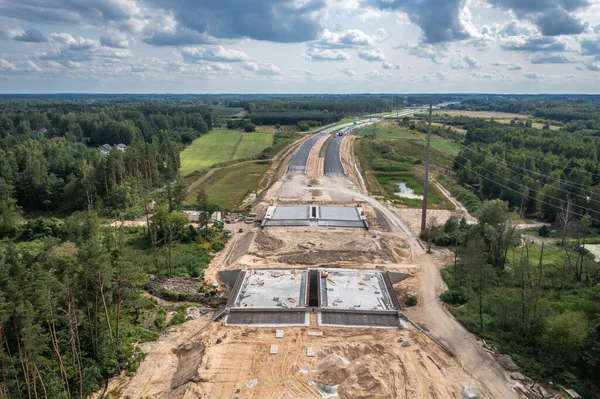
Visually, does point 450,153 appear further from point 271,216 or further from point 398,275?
point 398,275

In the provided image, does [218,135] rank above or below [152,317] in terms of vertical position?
above

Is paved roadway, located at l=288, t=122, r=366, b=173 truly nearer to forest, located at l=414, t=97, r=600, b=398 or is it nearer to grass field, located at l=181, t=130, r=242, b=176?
grass field, located at l=181, t=130, r=242, b=176

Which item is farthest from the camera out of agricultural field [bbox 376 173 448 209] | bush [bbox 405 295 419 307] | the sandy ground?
agricultural field [bbox 376 173 448 209]

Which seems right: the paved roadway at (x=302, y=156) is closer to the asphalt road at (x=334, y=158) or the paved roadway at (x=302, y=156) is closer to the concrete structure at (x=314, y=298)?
the asphalt road at (x=334, y=158)

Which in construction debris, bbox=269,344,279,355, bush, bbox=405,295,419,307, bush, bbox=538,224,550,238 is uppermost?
bush, bbox=538,224,550,238

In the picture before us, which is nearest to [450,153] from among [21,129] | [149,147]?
[149,147]

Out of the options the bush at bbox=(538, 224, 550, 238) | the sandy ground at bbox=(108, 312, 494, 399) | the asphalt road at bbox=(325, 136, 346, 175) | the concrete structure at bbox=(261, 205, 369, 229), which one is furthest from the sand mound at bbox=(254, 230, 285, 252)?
the asphalt road at bbox=(325, 136, 346, 175)
